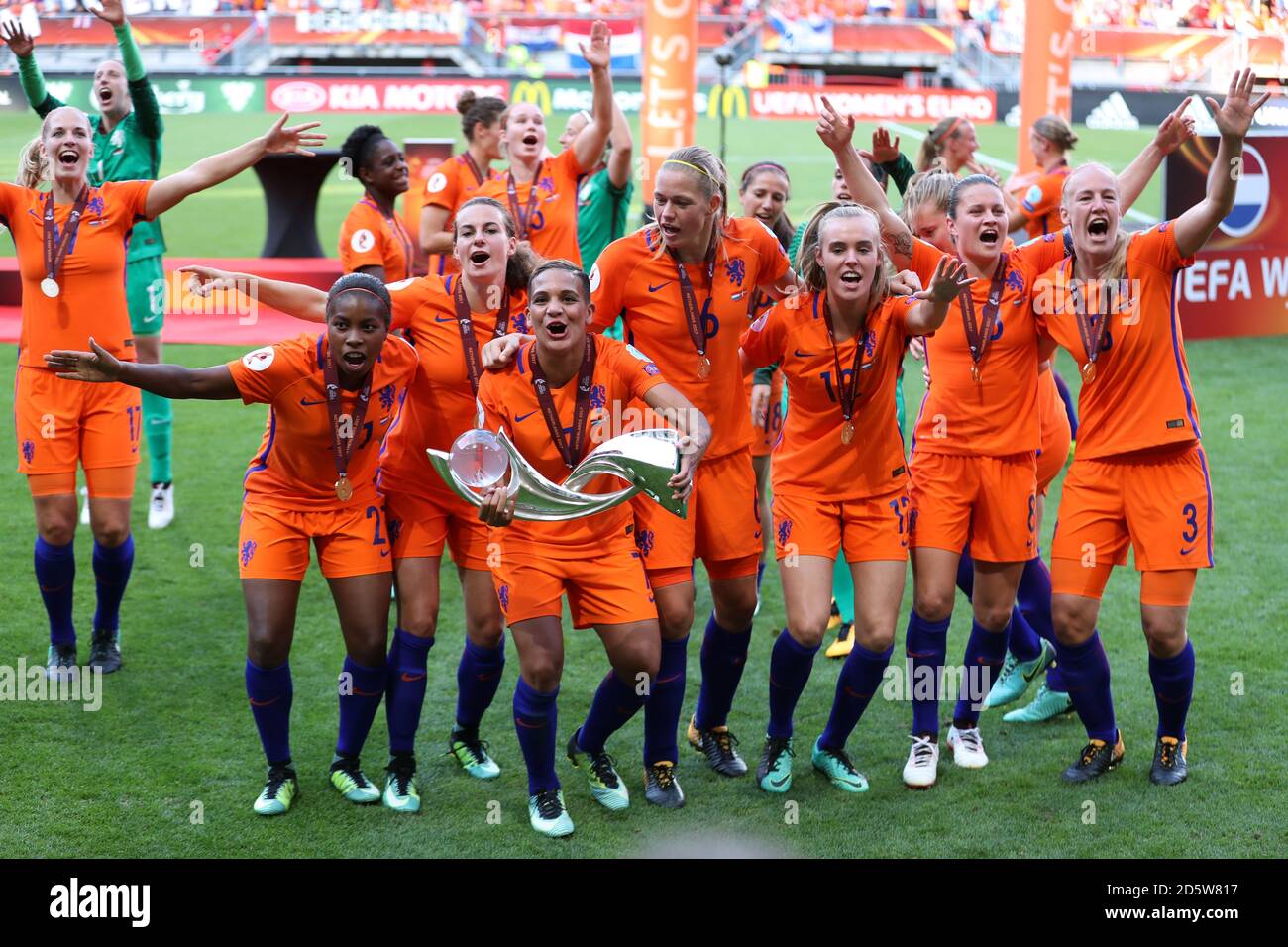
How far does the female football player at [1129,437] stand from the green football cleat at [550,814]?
1932mm

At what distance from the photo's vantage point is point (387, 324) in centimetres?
477

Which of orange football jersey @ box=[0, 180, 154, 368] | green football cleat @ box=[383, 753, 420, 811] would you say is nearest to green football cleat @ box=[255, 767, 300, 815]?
green football cleat @ box=[383, 753, 420, 811]

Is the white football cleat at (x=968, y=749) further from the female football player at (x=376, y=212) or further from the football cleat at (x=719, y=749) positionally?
the female football player at (x=376, y=212)

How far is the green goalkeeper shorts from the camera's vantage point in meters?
8.16

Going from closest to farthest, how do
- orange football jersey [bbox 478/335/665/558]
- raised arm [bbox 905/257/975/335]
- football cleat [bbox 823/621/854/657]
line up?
raised arm [bbox 905/257/975/335] → orange football jersey [bbox 478/335/665/558] → football cleat [bbox 823/621/854/657]

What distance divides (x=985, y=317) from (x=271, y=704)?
2953 mm

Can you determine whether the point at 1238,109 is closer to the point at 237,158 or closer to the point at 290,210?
the point at 237,158

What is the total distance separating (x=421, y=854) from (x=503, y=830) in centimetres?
32

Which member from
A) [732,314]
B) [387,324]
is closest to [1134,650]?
[732,314]

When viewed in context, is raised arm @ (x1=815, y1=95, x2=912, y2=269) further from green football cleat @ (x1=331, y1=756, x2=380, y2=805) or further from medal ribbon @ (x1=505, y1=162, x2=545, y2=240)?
green football cleat @ (x1=331, y1=756, x2=380, y2=805)

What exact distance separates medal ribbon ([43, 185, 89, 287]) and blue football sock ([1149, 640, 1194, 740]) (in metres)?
4.72

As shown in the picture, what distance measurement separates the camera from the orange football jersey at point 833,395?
5027 millimetres

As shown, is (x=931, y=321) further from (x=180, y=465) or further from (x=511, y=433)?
(x=180, y=465)

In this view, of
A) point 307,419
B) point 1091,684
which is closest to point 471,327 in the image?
point 307,419
